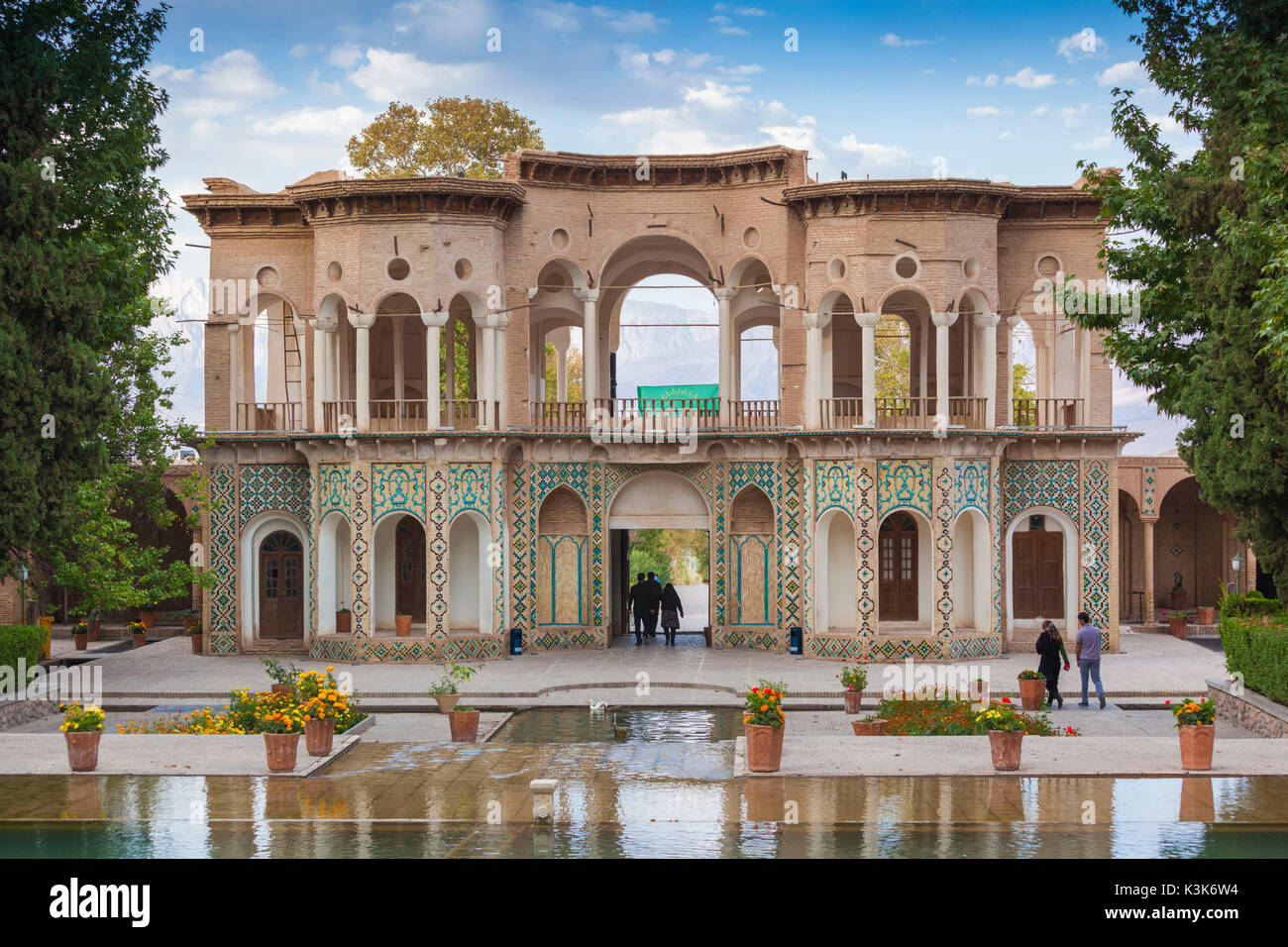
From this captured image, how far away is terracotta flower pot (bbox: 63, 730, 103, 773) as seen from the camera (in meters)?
17.8

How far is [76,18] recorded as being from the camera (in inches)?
910

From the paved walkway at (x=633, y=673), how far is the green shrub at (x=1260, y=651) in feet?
7.22

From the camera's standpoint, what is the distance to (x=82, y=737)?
58.4ft

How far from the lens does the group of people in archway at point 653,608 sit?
32.6m

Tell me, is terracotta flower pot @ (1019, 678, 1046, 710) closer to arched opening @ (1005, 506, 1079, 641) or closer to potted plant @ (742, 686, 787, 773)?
potted plant @ (742, 686, 787, 773)

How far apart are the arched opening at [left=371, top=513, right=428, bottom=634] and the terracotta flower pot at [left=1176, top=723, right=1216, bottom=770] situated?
18.6 m

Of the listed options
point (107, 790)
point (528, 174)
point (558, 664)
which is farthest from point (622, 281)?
point (107, 790)

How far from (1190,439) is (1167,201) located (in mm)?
3737

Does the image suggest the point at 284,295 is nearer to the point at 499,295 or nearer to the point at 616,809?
the point at 499,295

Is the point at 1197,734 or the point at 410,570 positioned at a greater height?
the point at 410,570

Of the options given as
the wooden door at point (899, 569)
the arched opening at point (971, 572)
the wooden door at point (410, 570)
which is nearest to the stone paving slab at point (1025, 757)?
the arched opening at point (971, 572)

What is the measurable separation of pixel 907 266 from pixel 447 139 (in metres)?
19.6

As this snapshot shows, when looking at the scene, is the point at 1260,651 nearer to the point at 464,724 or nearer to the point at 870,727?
the point at 870,727

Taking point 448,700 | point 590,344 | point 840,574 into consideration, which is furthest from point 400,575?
point 448,700
